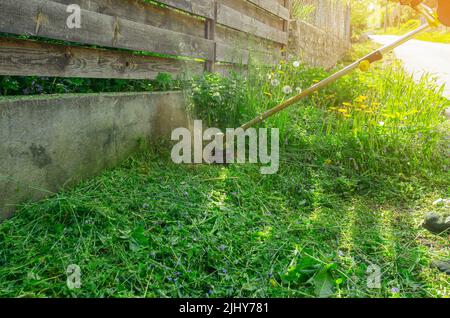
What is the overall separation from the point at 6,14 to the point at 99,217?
1184 millimetres

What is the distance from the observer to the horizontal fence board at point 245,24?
4.46m

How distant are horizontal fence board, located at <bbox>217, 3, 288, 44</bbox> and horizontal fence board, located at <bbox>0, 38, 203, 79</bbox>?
1.18m

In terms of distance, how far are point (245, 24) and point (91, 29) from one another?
284cm

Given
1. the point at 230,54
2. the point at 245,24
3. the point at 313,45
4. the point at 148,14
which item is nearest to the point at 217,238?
the point at 148,14

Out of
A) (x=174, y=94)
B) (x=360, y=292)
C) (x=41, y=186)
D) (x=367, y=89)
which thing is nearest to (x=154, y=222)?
(x=41, y=186)

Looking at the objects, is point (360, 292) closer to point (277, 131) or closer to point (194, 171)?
point (194, 171)

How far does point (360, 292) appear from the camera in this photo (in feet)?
5.99

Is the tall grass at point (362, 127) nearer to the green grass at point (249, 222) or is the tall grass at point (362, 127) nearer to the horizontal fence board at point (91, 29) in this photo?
the green grass at point (249, 222)

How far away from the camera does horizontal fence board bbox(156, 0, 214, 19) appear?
3.54 metres

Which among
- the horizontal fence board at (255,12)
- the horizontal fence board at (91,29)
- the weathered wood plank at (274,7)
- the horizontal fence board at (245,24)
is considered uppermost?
the weathered wood plank at (274,7)

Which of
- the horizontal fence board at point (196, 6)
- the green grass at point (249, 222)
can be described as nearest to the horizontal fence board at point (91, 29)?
the horizontal fence board at point (196, 6)

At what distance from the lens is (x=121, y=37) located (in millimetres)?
2975

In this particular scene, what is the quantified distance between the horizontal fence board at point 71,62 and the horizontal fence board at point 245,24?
1175 mm
